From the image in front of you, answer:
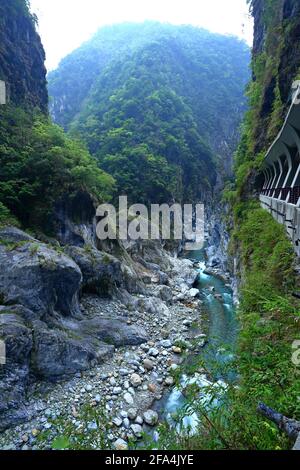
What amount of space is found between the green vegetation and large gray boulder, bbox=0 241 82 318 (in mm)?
3241

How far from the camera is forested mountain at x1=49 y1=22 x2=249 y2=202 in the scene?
147 feet

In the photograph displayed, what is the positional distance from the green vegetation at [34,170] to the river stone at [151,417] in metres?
10.3

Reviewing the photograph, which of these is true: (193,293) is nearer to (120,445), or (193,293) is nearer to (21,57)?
(120,445)

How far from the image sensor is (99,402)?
948 centimetres

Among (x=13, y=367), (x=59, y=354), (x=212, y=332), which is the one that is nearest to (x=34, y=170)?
(x=59, y=354)

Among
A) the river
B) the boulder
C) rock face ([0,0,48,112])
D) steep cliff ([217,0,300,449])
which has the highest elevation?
rock face ([0,0,48,112])

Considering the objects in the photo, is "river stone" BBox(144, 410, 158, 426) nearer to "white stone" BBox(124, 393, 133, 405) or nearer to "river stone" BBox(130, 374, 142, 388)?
"white stone" BBox(124, 393, 133, 405)

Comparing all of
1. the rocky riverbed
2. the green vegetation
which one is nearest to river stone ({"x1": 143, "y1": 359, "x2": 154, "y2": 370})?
the rocky riverbed

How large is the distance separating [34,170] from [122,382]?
11.8 metres

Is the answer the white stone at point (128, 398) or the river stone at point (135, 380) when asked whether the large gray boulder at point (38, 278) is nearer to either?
the river stone at point (135, 380)

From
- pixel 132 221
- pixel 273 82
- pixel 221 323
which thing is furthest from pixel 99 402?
pixel 273 82

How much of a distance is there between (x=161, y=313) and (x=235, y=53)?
117 metres

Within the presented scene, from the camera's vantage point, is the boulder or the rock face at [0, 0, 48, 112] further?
the rock face at [0, 0, 48, 112]
